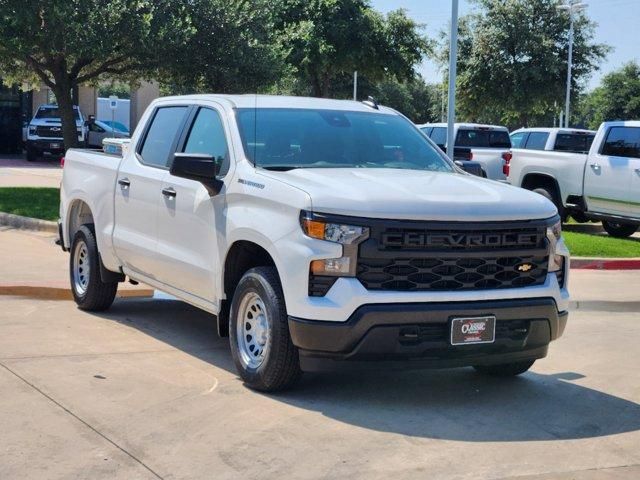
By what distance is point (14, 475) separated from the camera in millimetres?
4941

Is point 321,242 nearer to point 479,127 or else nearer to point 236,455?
point 236,455

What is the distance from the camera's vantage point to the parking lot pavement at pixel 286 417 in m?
5.23

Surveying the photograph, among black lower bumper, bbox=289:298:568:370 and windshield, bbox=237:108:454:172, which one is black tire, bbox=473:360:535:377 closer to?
black lower bumper, bbox=289:298:568:370

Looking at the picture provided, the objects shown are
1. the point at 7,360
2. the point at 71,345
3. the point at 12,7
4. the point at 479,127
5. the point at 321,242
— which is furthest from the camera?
the point at 479,127

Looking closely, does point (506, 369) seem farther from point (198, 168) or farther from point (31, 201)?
point (31, 201)

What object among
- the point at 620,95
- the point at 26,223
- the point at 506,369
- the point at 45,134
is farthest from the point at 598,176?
the point at 620,95

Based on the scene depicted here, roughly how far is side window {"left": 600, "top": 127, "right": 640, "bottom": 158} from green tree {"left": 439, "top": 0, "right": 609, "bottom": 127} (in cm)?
2478

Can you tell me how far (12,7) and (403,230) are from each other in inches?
485

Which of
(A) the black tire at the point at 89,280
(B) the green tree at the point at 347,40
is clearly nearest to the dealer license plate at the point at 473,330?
(A) the black tire at the point at 89,280

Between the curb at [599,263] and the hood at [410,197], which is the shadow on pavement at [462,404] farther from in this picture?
the curb at [599,263]

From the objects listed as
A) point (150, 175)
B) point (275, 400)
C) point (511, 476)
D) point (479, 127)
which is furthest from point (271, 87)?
point (511, 476)

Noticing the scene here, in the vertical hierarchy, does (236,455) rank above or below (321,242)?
below

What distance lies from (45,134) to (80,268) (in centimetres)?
2960

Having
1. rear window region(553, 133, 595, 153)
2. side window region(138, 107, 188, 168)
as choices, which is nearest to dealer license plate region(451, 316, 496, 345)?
side window region(138, 107, 188, 168)
